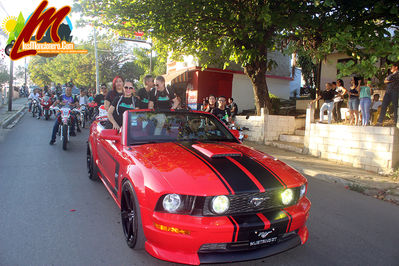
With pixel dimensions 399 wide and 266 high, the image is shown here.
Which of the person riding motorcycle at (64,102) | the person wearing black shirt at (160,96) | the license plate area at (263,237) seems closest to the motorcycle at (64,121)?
the person riding motorcycle at (64,102)

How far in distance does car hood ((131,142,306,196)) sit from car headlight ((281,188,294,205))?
0.07 metres

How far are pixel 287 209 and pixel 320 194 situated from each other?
309 centimetres

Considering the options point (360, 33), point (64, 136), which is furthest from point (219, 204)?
point (64, 136)

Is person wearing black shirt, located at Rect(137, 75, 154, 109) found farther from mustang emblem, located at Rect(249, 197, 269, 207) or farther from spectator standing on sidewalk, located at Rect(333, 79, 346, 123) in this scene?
spectator standing on sidewalk, located at Rect(333, 79, 346, 123)

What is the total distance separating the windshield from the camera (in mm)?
3979

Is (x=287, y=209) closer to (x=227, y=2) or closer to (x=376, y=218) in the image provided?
(x=376, y=218)

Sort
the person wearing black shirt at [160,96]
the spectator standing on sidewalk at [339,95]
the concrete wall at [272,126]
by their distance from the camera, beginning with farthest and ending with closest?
the concrete wall at [272,126]
the spectator standing on sidewalk at [339,95]
the person wearing black shirt at [160,96]

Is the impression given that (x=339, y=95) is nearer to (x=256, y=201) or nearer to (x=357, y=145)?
(x=357, y=145)

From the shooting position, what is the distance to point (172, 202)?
2660 mm

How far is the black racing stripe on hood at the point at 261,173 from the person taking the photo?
2847 millimetres

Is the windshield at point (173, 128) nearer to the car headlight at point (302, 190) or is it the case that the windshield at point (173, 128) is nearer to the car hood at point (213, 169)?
the car hood at point (213, 169)

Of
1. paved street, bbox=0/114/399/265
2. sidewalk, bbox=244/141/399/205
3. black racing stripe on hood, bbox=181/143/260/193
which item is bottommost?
paved street, bbox=0/114/399/265

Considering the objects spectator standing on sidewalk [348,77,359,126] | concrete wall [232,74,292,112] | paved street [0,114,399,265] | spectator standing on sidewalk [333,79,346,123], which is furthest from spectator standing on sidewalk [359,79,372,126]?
concrete wall [232,74,292,112]

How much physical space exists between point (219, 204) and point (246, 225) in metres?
0.28
